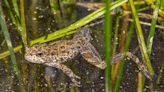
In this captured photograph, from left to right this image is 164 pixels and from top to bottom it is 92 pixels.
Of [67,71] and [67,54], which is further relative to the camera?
[67,54]

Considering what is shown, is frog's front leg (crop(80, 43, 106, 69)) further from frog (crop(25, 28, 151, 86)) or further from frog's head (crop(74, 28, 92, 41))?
frog's head (crop(74, 28, 92, 41))

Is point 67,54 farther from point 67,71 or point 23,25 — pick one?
point 23,25

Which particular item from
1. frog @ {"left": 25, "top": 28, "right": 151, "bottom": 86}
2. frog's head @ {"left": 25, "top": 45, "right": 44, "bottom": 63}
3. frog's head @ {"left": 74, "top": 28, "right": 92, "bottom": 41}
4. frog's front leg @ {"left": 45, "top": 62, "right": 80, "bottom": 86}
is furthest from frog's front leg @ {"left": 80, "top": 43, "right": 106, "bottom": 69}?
frog's head @ {"left": 25, "top": 45, "right": 44, "bottom": 63}

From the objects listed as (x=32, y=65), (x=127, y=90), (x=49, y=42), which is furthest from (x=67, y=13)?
(x=127, y=90)

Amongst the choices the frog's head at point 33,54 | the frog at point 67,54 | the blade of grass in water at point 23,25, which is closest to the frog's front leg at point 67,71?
the frog at point 67,54

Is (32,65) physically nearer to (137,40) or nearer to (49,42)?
(49,42)

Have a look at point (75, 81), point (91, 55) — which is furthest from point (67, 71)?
point (91, 55)
